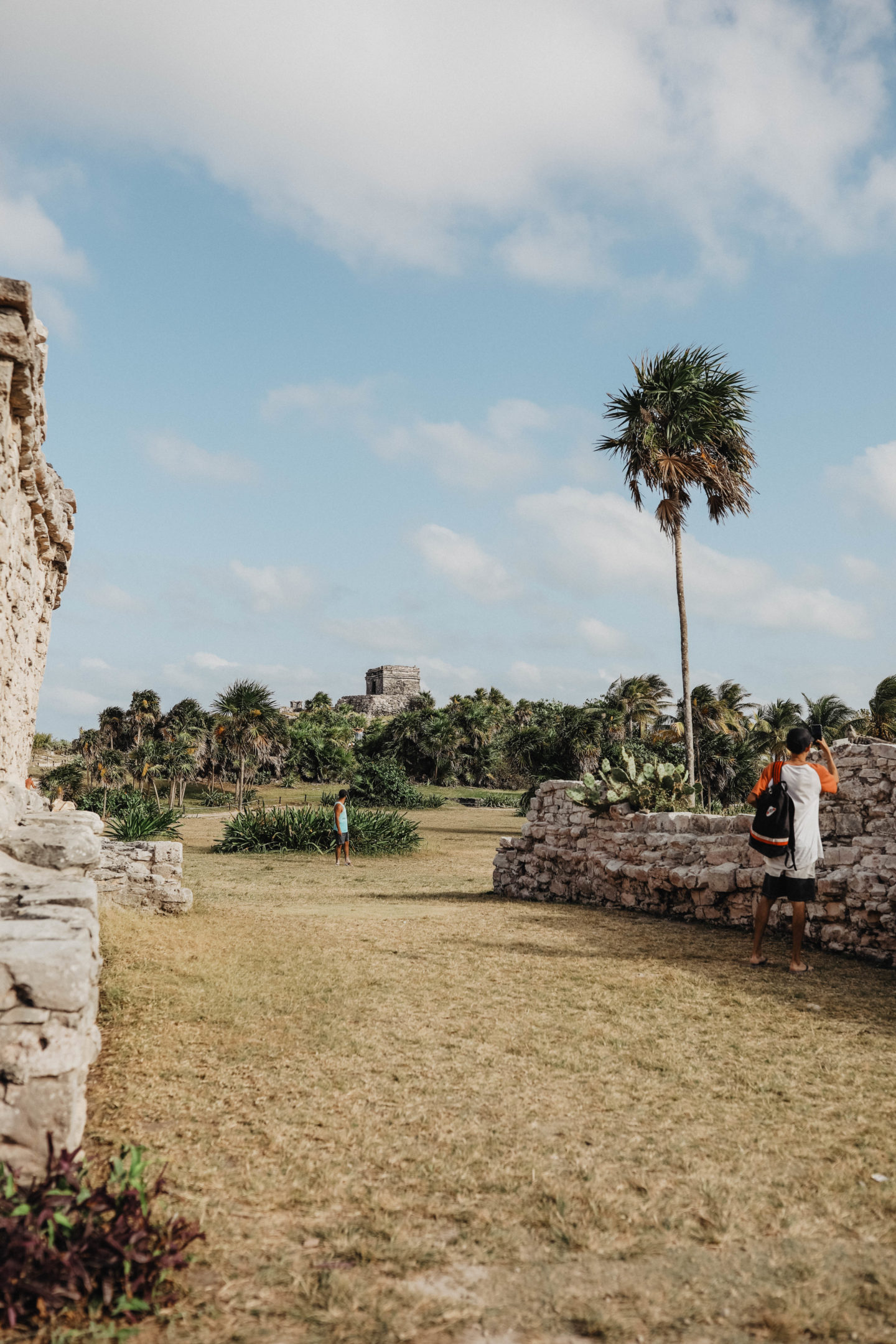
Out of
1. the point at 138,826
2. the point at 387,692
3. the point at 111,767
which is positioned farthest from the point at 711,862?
the point at 387,692

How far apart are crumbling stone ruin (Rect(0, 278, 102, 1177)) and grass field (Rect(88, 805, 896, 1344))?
0.58 meters

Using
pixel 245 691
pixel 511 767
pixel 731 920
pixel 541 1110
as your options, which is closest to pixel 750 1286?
pixel 541 1110

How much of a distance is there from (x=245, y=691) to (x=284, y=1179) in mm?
32625

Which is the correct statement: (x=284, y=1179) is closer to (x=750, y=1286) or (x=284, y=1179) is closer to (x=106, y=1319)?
(x=106, y=1319)

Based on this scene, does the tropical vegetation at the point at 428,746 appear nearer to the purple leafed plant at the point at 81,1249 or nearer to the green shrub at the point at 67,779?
the green shrub at the point at 67,779

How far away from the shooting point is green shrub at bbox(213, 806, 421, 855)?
1812cm

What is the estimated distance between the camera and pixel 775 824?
606cm

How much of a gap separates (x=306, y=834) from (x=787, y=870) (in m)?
13.9

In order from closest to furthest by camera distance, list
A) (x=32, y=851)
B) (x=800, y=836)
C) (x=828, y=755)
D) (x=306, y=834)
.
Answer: (x=32, y=851) → (x=800, y=836) → (x=828, y=755) → (x=306, y=834)

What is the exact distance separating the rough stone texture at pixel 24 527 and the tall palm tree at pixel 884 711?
79.1ft

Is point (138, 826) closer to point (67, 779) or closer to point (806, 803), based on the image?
point (806, 803)

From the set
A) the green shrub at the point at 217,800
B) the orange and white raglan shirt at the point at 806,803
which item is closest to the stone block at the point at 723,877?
the orange and white raglan shirt at the point at 806,803

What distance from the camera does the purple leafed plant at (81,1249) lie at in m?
2.08

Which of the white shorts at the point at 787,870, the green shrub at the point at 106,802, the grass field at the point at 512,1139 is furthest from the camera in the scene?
the green shrub at the point at 106,802
